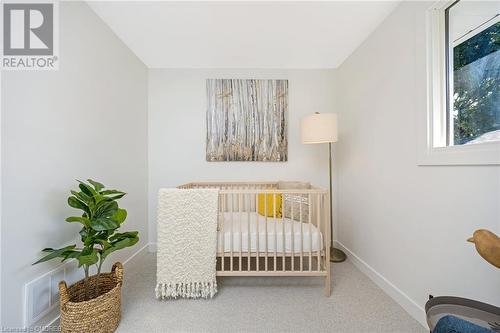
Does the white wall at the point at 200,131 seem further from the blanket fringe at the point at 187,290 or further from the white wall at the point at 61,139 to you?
the blanket fringe at the point at 187,290

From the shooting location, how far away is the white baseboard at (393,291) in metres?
1.33

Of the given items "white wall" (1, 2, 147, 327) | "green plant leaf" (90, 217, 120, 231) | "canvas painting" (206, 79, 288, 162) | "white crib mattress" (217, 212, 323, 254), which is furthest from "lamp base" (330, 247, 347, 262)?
"white wall" (1, 2, 147, 327)

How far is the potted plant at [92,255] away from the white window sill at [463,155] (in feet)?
6.48

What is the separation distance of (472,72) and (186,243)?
84.6 inches

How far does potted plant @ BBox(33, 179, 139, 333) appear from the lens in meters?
1.10

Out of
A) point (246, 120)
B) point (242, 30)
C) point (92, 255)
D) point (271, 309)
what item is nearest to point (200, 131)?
point (246, 120)

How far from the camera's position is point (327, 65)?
248 cm

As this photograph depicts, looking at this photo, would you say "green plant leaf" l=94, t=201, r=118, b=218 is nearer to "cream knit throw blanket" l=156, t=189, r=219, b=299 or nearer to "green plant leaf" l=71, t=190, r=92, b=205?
"green plant leaf" l=71, t=190, r=92, b=205

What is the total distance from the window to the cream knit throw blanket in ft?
5.48

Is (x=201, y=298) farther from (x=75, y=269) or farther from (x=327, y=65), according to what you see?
(x=327, y=65)

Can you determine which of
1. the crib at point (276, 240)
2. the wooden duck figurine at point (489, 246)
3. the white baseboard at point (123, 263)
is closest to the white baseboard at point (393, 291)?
the crib at point (276, 240)

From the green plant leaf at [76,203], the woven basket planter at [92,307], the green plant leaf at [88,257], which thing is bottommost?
the woven basket planter at [92,307]

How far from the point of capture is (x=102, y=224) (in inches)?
45.0

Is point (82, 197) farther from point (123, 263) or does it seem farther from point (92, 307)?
point (123, 263)
